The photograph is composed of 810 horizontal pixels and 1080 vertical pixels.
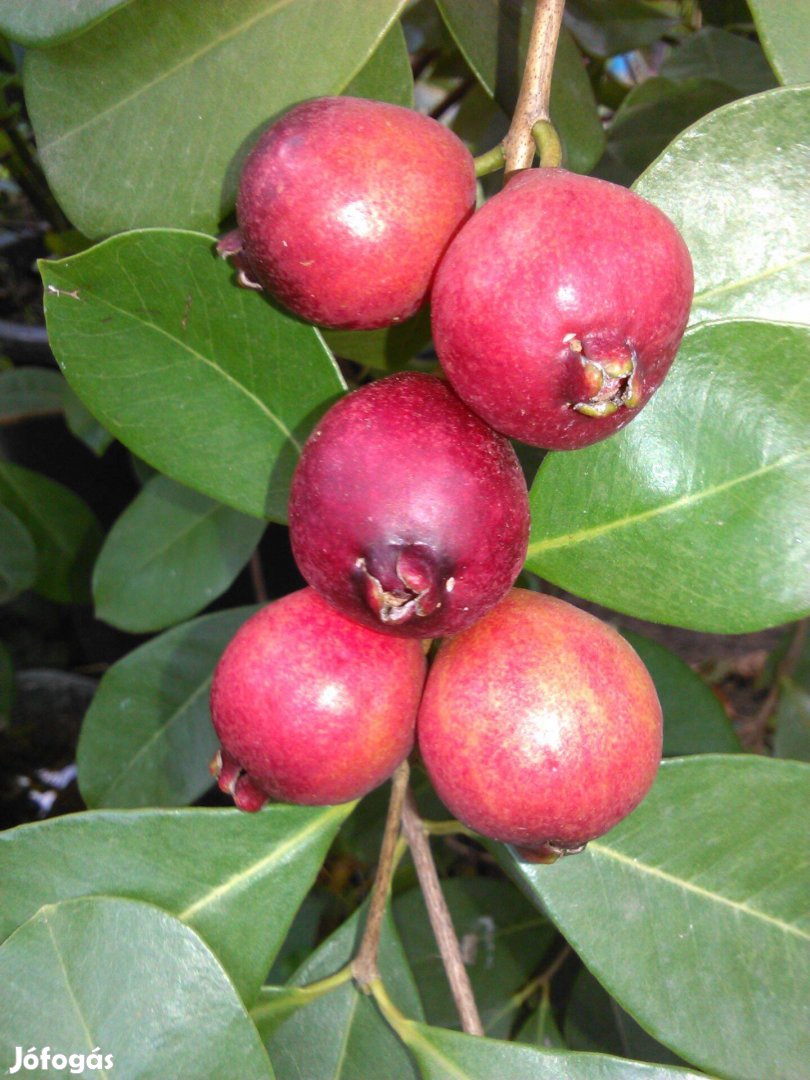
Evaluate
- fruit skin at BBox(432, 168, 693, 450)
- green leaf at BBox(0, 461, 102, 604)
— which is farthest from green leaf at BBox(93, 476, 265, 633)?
fruit skin at BBox(432, 168, 693, 450)

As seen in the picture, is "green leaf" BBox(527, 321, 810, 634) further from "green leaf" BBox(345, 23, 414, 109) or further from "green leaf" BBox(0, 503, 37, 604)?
"green leaf" BBox(0, 503, 37, 604)

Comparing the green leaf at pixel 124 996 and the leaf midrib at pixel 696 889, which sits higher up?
the green leaf at pixel 124 996

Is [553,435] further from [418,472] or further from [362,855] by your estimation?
[362,855]

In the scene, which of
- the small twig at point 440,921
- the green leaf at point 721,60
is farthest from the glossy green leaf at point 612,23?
the small twig at point 440,921

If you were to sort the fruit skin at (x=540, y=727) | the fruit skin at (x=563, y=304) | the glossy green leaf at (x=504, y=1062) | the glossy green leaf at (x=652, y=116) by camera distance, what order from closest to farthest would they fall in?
1. the fruit skin at (x=563, y=304)
2. the fruit skin at (x=540, y=727)
3. the glossy green leaf at (x=504, y=1062)
4. the glossy green leaf at (x=652, y=116)

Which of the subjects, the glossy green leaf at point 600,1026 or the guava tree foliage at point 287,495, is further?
the glossy green leaf at point 600,1026

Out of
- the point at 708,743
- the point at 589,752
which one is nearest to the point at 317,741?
the point at 589,752

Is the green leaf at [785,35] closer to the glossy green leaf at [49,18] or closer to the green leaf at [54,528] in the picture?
the glossy green leaf at [49,18]

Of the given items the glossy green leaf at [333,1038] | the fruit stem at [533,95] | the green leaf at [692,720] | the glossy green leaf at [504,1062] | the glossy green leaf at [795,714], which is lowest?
the glossy green leaf at [795,714]
